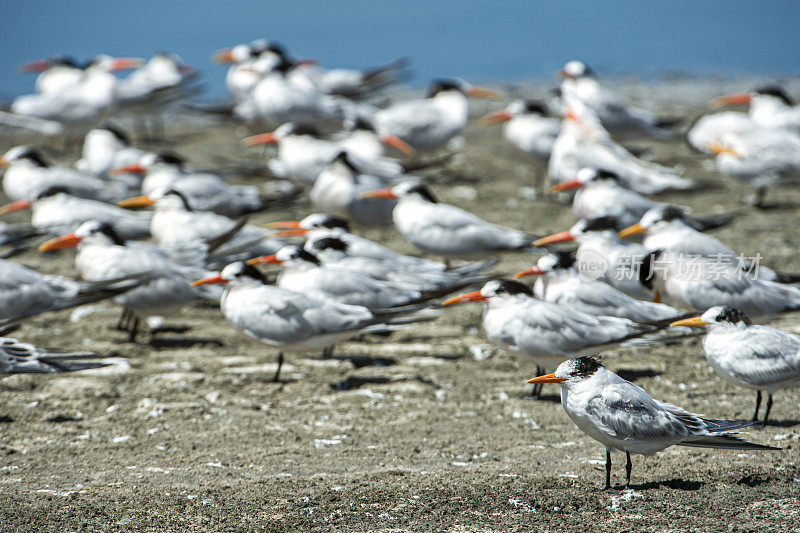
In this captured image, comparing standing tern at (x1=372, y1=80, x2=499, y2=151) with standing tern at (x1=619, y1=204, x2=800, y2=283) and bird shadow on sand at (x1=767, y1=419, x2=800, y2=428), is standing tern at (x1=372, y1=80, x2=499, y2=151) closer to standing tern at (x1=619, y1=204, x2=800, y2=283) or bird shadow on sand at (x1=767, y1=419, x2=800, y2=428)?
standing tern at (x1=619, y1=204, x2=800, y2=283)

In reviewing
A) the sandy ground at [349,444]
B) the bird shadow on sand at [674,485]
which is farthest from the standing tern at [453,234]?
the bird shadow on sand at [674,485]

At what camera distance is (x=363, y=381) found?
4879 millimetres

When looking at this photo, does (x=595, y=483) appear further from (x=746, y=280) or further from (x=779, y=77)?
(x=779, y=77)

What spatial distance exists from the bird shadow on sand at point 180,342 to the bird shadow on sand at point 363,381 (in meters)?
0.98

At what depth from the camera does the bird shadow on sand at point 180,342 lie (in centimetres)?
542

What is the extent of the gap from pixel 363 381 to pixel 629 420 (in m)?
1.87

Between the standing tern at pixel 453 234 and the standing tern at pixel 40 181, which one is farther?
the standing tern at pixel 40 181

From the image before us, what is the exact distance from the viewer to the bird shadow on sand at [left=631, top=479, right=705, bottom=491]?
3.42 m

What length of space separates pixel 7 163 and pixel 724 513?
6946mm

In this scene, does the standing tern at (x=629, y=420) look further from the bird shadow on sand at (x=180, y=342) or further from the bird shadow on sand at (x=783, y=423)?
the bird shadow on sand at (x=180, y=342)

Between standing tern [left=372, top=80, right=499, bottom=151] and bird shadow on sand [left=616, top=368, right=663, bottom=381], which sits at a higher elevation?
standing tern [left=372, top=80, right=499, bottom=151]

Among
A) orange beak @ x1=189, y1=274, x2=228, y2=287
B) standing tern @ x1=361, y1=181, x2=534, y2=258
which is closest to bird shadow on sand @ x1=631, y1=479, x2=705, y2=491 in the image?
orange beak @ x1=189, y1=274, x2=228, y2=287

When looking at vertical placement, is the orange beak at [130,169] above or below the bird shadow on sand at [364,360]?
above

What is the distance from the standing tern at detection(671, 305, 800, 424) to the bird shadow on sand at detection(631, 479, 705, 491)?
0.67 metres
